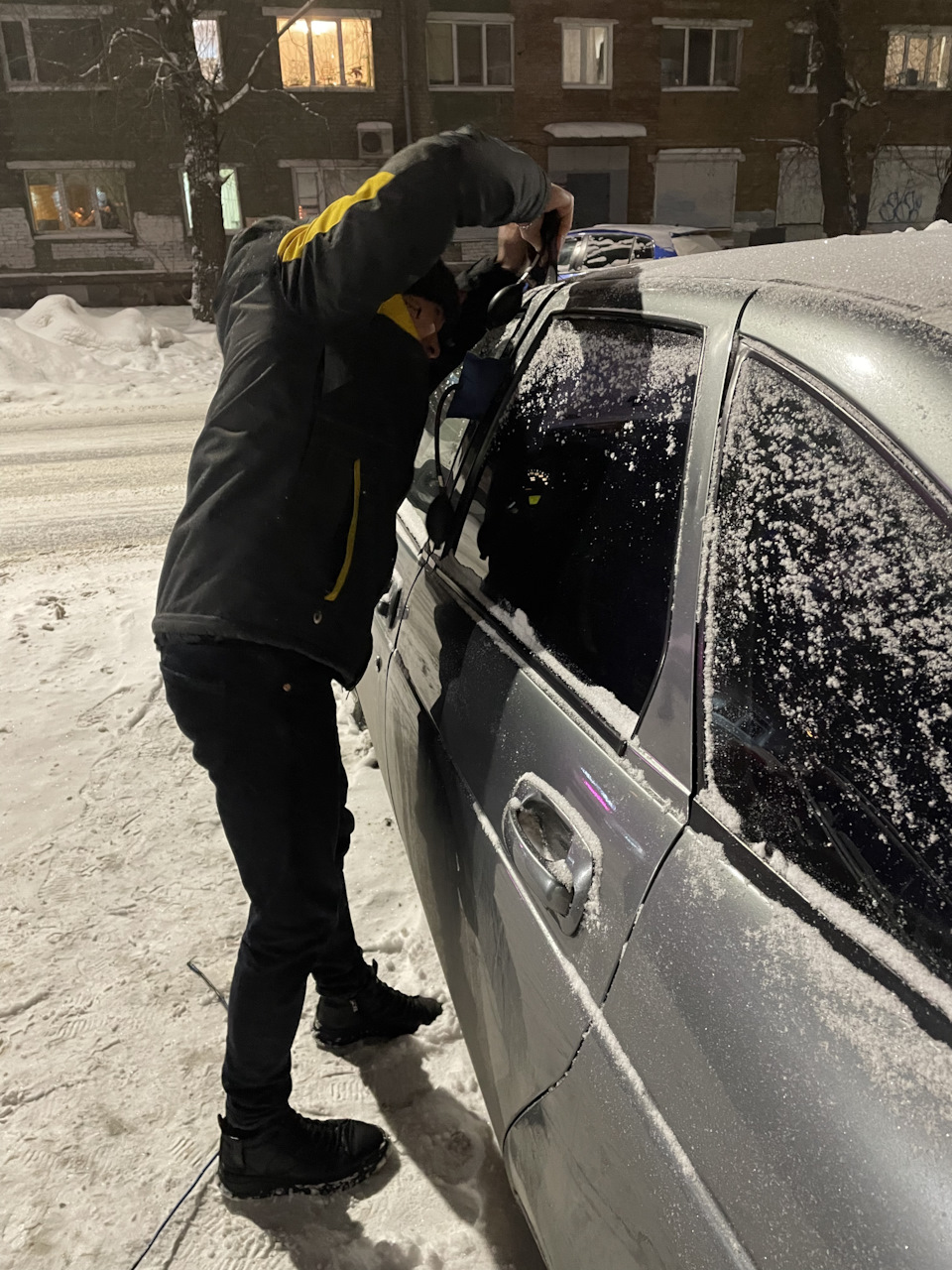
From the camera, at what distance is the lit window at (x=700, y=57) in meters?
21.4

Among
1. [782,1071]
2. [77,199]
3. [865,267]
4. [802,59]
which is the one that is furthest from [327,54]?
[782,1071]

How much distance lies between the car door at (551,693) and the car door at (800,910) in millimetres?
102

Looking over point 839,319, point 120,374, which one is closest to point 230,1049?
point 839,319

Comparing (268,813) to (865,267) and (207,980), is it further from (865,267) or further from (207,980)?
(865,267)

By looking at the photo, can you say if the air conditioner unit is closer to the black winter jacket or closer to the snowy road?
the snowy road

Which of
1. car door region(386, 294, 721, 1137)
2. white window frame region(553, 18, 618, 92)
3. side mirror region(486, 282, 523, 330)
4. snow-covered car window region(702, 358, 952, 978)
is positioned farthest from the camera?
white window frame region(553, 18, 618, 92)

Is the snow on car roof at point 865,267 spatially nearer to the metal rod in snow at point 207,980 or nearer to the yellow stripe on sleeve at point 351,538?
the yellow stripe on sleeve at point 351,538

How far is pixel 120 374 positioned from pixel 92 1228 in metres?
12.1

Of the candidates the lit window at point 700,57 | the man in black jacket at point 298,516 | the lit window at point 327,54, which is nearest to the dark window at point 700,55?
the lit window at point 700,57

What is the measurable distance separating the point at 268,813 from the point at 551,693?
624 mm

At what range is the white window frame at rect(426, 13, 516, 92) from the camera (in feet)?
65.6

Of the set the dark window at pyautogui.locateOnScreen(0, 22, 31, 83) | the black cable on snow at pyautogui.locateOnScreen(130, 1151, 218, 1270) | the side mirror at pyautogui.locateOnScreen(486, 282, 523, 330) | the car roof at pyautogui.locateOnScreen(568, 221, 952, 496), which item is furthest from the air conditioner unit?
the black cable on snow at pyautogui.locateOnScreen(130, 1151, 218, 1270)

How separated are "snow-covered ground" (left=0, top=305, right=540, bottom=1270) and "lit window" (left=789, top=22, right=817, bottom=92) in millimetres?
24732

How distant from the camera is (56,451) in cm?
837
